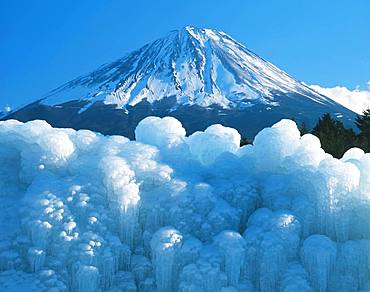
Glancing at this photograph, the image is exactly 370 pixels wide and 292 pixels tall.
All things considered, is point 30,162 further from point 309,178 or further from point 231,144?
point 309,178

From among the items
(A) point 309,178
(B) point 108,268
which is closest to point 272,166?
(A) point 309,178

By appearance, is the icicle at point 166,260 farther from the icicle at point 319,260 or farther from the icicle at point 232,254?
the icicle at point 319,260

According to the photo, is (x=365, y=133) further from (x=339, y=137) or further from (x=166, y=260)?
(x=166, y=260)

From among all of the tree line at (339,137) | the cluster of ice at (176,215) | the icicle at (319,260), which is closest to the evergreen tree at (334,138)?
the tree line at (339,137)

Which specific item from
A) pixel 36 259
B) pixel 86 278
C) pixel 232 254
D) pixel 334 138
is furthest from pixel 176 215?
pixel 334 138

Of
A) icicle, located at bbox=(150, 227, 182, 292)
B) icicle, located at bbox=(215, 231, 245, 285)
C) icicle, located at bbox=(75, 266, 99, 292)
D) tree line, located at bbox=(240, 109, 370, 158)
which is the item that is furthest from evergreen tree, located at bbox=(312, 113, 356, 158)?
icicle, located at bbox=(75, 266, 99, 292)
